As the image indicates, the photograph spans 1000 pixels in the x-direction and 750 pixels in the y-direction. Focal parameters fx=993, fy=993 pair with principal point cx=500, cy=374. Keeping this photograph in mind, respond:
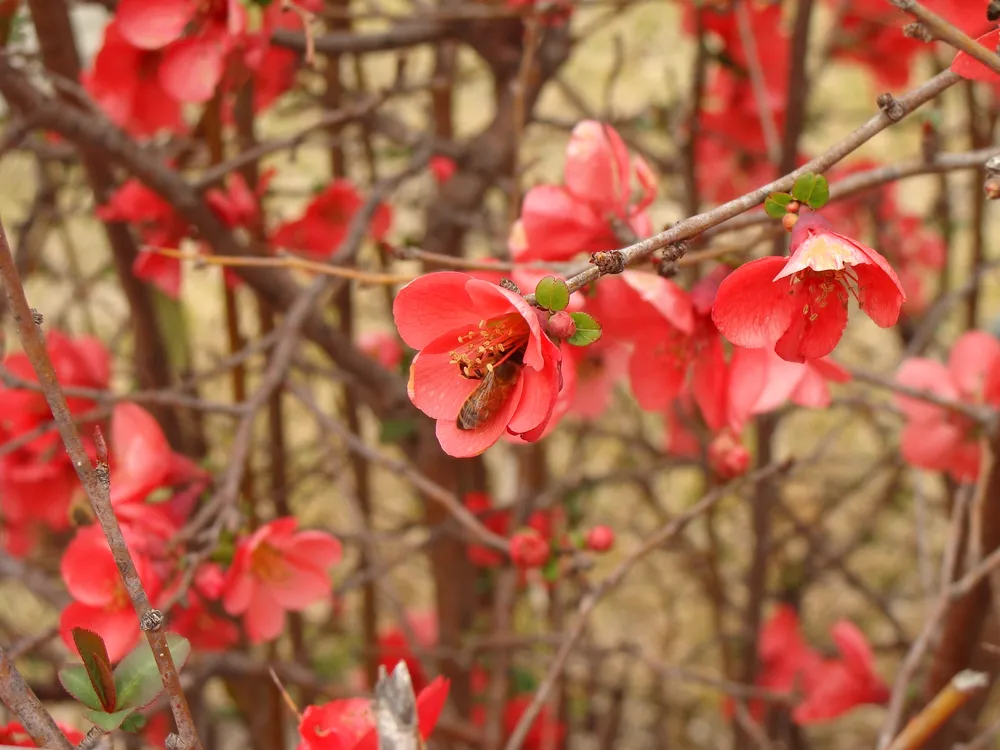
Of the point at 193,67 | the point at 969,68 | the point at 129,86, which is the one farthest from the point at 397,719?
the point at 129,86

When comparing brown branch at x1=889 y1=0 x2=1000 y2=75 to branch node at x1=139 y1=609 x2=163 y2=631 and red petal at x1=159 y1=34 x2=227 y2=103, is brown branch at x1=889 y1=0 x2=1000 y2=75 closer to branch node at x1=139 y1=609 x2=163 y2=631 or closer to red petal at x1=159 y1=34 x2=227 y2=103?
branch node at x1=139 y1=609 x2=163 y2=631

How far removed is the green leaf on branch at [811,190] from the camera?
0.54 m

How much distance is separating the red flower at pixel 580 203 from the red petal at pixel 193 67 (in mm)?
414

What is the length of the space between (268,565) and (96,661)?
1.23ft

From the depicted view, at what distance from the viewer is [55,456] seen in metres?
1.07

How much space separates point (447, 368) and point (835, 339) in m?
0.23

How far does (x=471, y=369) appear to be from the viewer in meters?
0.57

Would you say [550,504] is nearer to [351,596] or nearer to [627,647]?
[627,647]

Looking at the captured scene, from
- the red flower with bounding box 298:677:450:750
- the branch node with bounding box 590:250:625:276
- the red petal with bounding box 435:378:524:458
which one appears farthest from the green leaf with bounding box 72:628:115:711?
the branch node with bounding box 590:250:625:276

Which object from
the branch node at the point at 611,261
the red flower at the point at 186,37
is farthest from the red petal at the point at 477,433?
the red flower at the point at 186,37

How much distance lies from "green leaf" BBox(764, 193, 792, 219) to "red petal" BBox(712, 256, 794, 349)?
3cm

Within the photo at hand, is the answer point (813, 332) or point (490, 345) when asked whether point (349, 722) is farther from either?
point (813, 332)

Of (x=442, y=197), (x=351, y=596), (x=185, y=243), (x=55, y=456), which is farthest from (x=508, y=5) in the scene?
(x=351, y=596)

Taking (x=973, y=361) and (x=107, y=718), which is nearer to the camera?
(x=107, y=718)
